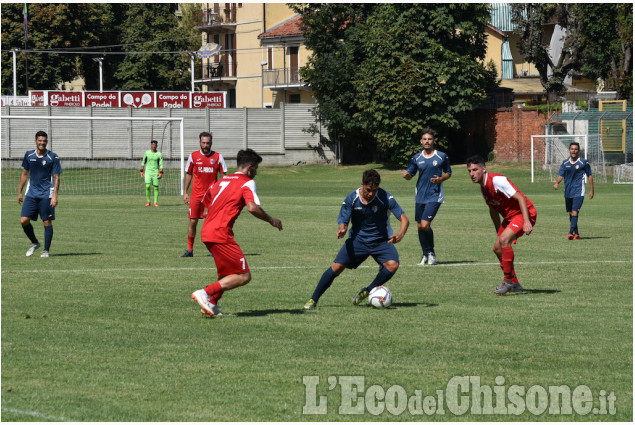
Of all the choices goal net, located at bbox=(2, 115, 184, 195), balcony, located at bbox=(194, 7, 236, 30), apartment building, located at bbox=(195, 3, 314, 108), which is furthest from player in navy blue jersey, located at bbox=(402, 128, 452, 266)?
balcony, located at bbox=(194, 7, 236, 30)

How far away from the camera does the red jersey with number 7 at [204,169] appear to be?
56.1ft

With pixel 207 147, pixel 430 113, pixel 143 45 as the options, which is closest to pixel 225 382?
pixel 207 147

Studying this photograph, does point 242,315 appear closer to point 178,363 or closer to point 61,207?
point 178,363

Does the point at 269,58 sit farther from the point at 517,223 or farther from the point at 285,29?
the point at 517,223

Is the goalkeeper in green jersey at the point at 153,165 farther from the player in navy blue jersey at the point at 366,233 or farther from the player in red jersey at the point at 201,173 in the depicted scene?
the player in navy blue jersey at the point at 366,233

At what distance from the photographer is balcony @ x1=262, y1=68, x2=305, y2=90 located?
72000 millimetres

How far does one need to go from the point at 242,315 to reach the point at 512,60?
66828 millimetres

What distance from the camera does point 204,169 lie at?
17125mm

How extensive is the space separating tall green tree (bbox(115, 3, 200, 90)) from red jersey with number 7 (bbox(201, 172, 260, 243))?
71.7 m

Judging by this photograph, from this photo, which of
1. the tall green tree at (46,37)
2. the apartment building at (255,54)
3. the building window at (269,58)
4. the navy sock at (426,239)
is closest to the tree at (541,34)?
the apartment building at (255,54)

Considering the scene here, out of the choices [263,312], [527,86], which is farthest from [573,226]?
[527,86]

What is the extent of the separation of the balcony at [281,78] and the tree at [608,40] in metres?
21.4

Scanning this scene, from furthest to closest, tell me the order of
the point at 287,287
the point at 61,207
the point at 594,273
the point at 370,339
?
the point at 61,207 < the point at 594,273 < the point at 287,287 < the point at 370,339

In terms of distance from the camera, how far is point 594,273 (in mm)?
14195
